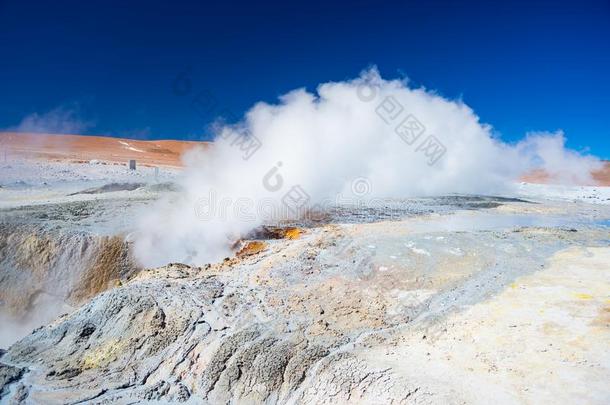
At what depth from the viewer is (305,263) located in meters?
6.16

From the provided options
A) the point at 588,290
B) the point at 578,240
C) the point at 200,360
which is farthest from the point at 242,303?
the point at 578,240

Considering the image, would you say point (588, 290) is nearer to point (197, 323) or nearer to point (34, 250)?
point (197, 323)

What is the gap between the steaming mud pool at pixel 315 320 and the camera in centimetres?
359

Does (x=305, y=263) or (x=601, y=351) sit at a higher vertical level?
(x=305, y=263)

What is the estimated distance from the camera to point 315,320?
4.59 meters

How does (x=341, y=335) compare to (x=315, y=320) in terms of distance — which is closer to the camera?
(x=341, y=335)

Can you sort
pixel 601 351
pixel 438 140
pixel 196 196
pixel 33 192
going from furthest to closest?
pixel 438 140
pixel 33 192
pixel 196 196
pixel 601 351

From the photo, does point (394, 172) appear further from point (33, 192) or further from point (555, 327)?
point (555, 327)

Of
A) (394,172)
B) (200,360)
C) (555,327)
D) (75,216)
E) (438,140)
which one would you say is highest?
(438,140)

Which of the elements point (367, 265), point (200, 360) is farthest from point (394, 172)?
point (200, 360)

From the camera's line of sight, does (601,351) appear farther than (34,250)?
No

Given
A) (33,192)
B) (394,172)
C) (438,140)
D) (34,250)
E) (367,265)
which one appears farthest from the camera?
(438,140)

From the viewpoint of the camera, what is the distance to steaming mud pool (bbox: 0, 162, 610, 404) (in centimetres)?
359

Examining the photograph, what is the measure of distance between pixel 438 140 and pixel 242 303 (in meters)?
16.5
